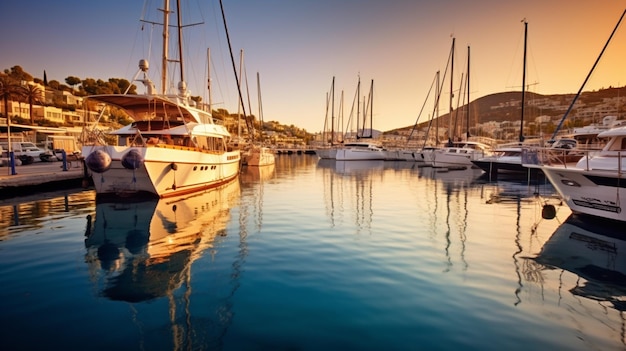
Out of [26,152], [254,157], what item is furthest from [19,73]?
[254,157]

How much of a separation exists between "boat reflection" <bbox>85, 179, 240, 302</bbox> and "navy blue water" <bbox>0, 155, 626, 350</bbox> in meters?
0.05

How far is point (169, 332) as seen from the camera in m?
4.47

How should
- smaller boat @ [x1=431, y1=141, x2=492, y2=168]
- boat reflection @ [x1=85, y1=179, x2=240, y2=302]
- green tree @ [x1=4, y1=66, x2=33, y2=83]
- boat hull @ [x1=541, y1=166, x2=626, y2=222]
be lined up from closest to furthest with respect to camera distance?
boat reflection @ [x1=85, y1=179, x2=240, y2=302] < boat hull @ [x1=541, y1=166, x2=626, y2=222] < smaller boat @ [x1=431, y1=141, x2=492, y2=168] < green tree @ [x1=4, y1=66, x2=33, y2=83]

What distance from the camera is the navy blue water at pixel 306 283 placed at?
14.5 feet

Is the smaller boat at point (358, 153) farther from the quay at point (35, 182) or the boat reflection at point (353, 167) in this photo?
the quay at point (35, 182)

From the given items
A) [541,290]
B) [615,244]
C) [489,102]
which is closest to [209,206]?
[541,290]

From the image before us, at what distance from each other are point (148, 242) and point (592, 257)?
10.9 meters

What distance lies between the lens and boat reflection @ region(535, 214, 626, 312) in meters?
5.98

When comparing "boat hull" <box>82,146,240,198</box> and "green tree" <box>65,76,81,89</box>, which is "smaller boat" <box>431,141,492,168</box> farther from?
"green tree" <box>65,76,81,89</box>

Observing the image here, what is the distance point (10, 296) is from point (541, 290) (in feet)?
29.5

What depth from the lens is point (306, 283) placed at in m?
6.24

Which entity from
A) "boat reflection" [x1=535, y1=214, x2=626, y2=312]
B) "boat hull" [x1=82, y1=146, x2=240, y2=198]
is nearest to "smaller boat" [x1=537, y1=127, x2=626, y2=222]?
"boat reflection" [x1=535, y1=214, x2=626, y2=312]

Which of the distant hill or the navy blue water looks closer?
the navy blue water

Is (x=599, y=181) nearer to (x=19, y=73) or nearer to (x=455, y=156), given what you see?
(x=455, y=156)
